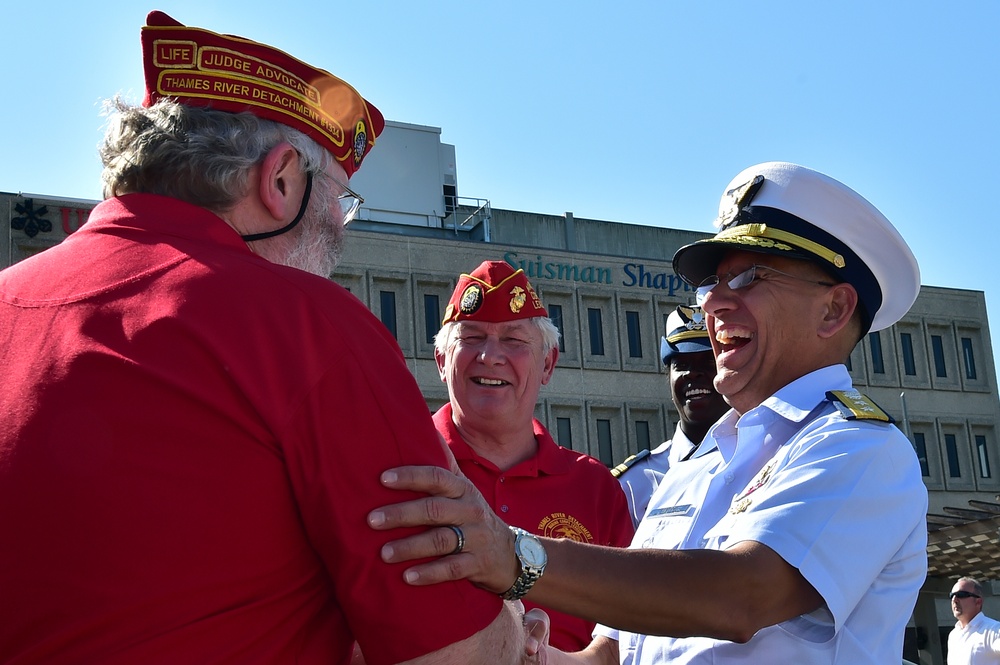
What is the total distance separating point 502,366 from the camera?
18.6 ft

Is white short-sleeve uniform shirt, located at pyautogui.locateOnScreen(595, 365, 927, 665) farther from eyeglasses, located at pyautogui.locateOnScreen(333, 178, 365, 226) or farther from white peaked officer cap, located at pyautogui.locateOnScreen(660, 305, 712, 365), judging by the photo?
white peaked officer cap, located at pyautogui.locateOnScreen(660, 305, 712, 365)

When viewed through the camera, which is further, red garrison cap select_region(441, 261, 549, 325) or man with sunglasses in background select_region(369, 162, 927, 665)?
red garrison cap select_region(441, 261, 549, 325)

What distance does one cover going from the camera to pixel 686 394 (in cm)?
758

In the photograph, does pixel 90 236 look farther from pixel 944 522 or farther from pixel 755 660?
pixel 944 522

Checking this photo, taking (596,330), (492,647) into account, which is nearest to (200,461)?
(492,647)

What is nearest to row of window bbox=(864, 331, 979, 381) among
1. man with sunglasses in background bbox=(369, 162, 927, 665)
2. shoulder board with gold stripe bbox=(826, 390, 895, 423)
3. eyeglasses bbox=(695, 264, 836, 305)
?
eyeglasses bbox=(695, 264, 836, 305)

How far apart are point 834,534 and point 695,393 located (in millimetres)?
4685

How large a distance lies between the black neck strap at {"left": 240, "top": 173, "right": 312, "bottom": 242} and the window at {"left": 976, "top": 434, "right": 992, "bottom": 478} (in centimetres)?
4743

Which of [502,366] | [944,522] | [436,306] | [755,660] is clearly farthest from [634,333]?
[755,660]

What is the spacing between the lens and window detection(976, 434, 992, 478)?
46.3m

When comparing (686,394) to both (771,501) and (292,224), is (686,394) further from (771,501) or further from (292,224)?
(292,224)

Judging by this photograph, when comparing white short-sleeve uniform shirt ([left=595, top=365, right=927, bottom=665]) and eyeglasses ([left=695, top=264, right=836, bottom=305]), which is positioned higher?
eyeglasses ([left=695, top=264, right=836, bottom=305])

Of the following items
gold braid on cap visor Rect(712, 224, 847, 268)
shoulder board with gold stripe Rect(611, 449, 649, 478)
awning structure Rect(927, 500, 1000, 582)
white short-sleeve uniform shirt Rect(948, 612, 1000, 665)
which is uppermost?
gold braid on cap visor Rect(712, 224, 847, 268)

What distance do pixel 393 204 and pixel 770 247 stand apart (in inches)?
1411
